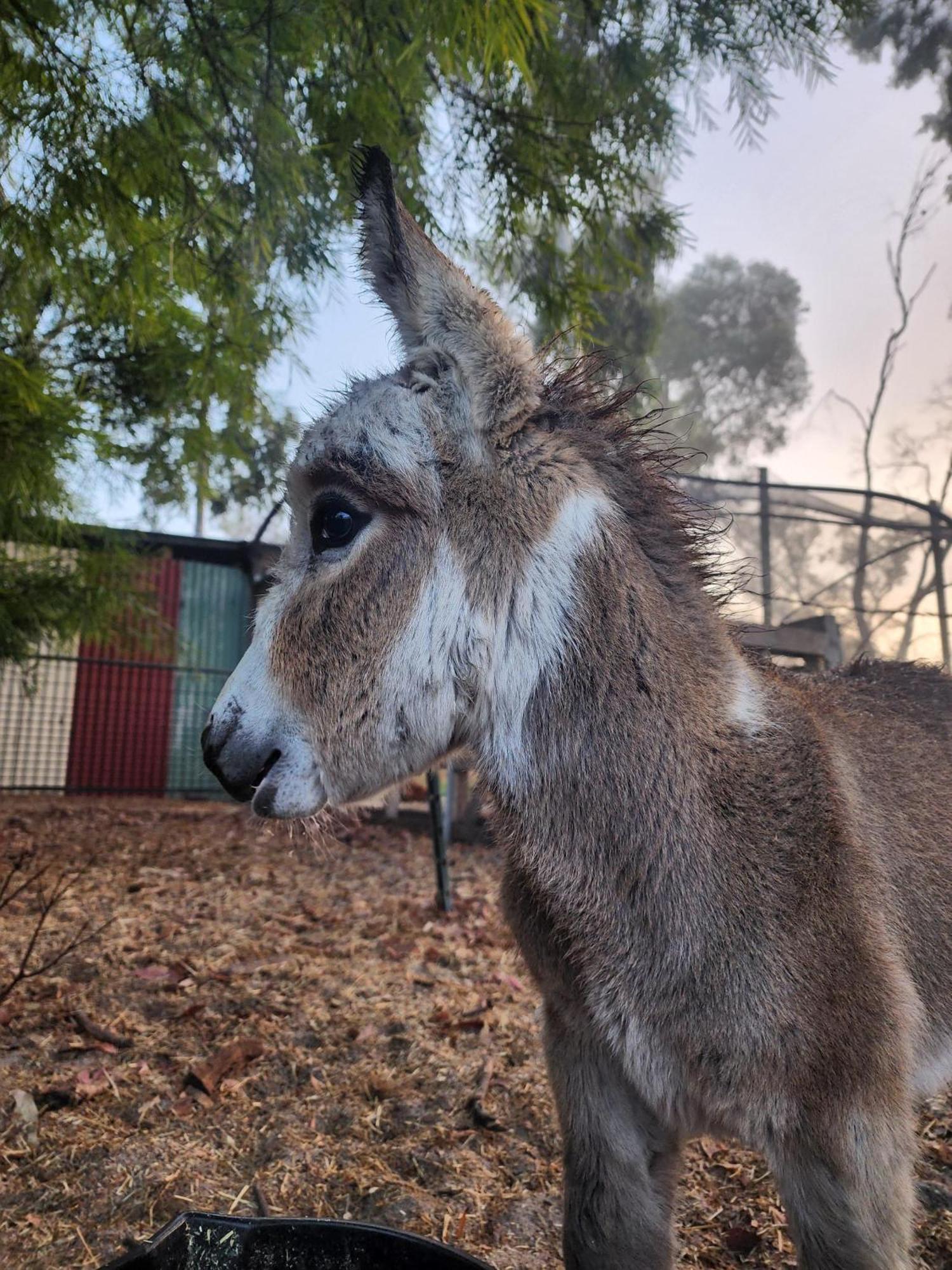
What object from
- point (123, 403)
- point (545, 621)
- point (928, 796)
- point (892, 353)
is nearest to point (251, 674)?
point (545, 621)

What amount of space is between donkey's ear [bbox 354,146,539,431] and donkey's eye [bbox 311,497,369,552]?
0.32m

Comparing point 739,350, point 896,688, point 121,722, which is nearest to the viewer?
point 896,688

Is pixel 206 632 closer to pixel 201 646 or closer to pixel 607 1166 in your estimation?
pixel 201 646

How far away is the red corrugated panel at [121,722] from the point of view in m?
11.7

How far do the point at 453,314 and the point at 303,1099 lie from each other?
8.91 ft

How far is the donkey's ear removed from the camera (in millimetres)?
1624

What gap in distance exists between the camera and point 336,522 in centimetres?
163

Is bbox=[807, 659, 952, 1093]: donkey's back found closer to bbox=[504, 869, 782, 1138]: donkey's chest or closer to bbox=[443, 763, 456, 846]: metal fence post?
bbox=[504, 869, 782, 1138]: donkey's chest

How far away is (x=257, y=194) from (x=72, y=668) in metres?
10.7

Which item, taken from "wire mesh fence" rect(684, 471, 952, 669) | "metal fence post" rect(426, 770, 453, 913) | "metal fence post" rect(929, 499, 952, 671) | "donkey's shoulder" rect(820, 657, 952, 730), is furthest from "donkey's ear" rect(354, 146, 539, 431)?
"metal fence post" rect(929, 499, 952, 671)

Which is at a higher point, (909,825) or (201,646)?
(201,646)

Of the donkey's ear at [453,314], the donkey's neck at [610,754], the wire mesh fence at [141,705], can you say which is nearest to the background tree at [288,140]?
the donkey's ear at [453,314]

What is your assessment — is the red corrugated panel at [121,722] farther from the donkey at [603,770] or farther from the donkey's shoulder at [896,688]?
the donkey at [603,770]

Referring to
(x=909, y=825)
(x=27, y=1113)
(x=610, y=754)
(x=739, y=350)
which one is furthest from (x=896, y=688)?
(x=739, y=350)
